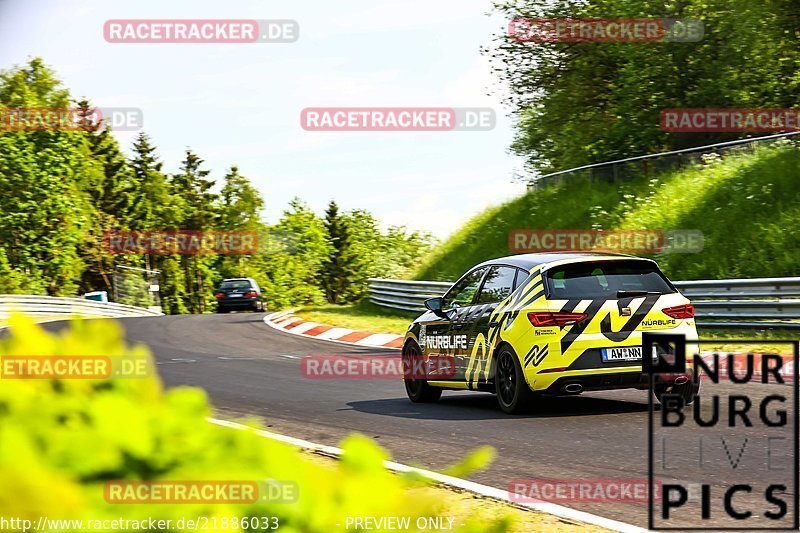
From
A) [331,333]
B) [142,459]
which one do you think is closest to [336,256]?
[331,333]

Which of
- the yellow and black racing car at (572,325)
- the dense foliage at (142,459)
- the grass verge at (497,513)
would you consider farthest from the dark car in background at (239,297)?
the dense foliage at (142,459)

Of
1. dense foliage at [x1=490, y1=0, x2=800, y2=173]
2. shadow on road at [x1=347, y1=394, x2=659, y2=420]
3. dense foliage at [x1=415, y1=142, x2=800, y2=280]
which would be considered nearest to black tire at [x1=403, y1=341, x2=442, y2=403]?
shadow on road at [x1=347, y1=394, x2=659, y2=420]

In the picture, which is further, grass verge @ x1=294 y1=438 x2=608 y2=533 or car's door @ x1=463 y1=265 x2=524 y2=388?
car's door @ x1=463 y1=265 x2=524 y2=388

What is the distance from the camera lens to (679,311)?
10.2 meters

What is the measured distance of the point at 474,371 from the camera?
11.1 m

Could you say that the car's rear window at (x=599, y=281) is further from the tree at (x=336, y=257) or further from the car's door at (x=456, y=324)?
the tree at (x=336, y=257)

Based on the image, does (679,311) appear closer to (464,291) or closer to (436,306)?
(464,291)

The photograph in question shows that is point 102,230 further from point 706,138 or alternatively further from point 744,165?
point 744,165

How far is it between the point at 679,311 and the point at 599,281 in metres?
0.80

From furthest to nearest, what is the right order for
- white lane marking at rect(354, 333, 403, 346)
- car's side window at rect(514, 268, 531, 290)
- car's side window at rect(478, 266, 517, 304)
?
1. white lane marking at rect(354, 333, 403, 346)
2. car's side window at rect(478, 266, 517, 304)
3. car's side window at rect(514, 268, 531, 290)

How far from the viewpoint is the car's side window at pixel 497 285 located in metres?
10.7

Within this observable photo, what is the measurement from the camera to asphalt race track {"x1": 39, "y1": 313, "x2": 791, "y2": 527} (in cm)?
750

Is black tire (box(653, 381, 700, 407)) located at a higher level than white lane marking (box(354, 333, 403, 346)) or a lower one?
higher

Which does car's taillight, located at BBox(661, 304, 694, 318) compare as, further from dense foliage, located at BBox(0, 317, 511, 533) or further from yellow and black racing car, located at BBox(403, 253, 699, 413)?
dense foliage, located at BBox(0, 317, 511, 533)
